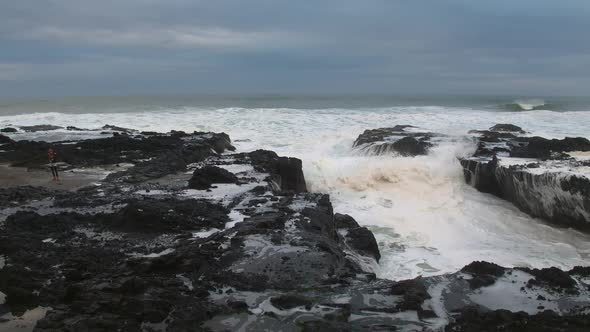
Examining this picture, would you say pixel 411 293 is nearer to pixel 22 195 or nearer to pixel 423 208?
pixel 22 195

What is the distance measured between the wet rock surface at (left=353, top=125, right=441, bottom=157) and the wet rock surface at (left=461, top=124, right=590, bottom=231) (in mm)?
1745

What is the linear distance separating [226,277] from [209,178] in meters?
4.74

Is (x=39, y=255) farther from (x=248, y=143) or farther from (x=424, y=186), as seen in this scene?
(x=248, y=143)

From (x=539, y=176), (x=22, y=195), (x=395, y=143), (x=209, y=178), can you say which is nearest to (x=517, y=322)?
(x=209, y=178)

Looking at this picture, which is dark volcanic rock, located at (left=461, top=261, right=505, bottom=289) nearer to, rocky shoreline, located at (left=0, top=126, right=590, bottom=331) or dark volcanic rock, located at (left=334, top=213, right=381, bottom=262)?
rocky shoreline, located at (left=0, top=126, right=590, bottom=331)

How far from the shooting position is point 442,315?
14.3 feet

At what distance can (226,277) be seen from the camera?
5.01m

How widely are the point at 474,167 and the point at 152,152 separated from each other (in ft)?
28.9

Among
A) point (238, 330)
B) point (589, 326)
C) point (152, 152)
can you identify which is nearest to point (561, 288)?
point (589, 326)

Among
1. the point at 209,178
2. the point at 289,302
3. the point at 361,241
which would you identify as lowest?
the point at 361,241

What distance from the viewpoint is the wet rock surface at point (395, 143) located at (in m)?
15.2

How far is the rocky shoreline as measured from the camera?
4.15 meters

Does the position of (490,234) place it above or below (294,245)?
below

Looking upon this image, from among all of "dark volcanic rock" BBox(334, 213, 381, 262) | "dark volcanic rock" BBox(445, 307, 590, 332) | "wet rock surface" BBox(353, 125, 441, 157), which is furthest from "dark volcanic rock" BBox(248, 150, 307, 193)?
"dark volcanic rock" BBox(445, 307, 590, 332)
